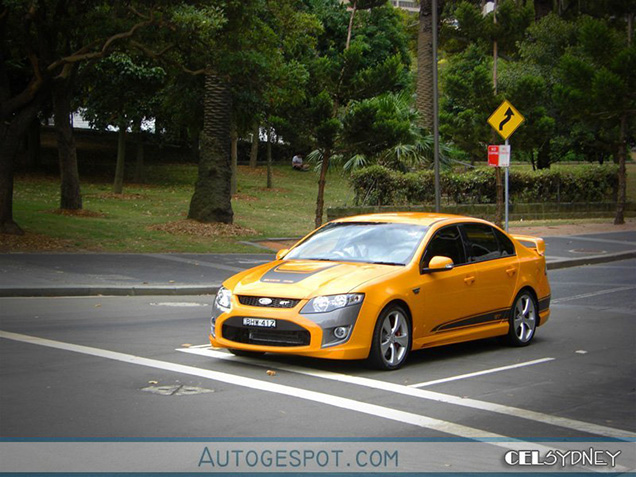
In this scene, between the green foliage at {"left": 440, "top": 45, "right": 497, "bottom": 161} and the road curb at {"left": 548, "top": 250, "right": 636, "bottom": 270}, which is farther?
the green foliage at {"left": 440, "top": 45, "right": 497, "bottom": 161}

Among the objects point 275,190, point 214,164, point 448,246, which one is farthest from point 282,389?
point 275,190

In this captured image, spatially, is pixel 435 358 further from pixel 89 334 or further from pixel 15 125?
pixel 15 125

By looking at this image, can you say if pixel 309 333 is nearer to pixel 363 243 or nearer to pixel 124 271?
pixel 363 243

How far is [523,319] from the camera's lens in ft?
38.0

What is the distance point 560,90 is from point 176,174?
22.4 m

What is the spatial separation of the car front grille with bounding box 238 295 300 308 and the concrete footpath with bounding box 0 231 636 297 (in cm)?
697

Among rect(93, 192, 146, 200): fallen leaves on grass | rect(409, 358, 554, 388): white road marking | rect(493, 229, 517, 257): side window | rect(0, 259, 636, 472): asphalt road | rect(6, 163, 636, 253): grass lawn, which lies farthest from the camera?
rect(93, 192, 146, 200): fallen leaves on grass

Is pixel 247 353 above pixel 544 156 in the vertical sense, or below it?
below

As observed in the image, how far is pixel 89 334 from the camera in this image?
11.5 metres

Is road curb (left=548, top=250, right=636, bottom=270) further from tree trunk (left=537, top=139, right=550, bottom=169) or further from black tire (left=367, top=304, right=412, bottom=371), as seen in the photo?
tree trunk (left=537, top=139, right=550, bottom=169)

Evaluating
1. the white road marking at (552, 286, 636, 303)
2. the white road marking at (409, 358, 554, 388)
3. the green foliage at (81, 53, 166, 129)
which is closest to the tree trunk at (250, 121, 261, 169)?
the green foliage at (81, 53, 166, 129)

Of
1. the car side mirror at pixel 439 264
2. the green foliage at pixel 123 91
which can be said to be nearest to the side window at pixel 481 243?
the car side mirror at pixel 439 264

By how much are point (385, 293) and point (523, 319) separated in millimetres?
2903

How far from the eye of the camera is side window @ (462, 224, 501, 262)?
1098 centimetres
